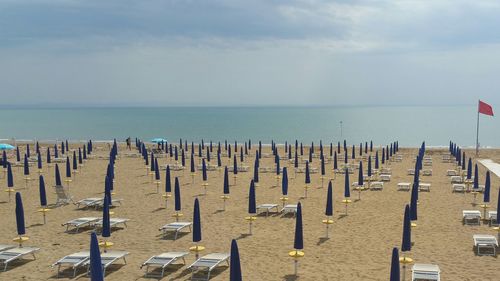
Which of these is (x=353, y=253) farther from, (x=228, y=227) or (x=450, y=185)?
(x=450, y=185)

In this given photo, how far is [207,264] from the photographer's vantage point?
10.9m

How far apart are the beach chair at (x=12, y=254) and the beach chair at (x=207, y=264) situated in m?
4.16

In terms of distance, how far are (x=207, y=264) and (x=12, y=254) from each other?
4.84 metres

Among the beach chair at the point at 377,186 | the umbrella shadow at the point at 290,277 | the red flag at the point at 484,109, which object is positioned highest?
the red flag at the point at 484,109

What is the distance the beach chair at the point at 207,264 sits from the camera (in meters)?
10.8

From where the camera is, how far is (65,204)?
62.5ft

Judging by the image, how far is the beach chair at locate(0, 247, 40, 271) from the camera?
Result: 11.3m

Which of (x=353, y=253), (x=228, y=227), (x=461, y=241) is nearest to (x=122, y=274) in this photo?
(x=228, y=227)

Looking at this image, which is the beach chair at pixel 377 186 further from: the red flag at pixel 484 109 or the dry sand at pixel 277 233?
the red flag at pixel 484 109

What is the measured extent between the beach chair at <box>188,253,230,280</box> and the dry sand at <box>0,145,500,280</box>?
0.22 m

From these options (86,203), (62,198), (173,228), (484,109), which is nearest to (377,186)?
(173,228)

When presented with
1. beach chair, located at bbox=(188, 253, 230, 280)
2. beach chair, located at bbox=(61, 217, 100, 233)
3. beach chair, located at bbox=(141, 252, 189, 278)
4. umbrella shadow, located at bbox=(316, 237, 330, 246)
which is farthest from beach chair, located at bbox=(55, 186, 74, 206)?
umbrella shadow, located at bbox=(316, 237, 330, 246)

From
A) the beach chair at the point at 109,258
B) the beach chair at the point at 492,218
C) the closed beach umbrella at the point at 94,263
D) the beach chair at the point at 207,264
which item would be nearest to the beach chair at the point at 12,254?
the beach chair at the point at 109,258

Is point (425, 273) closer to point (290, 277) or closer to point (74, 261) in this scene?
point (290, 277)
